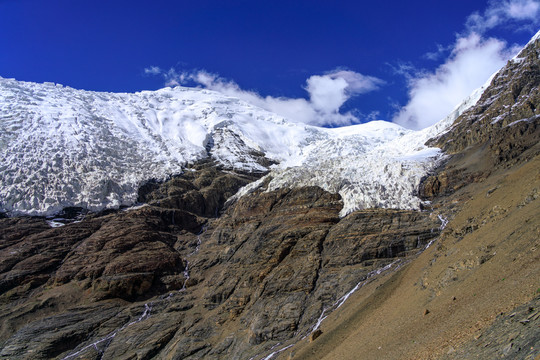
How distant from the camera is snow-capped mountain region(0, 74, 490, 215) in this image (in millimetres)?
78500

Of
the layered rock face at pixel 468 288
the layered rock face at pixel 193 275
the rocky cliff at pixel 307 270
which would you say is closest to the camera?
the layered rock face at pixel 468 288

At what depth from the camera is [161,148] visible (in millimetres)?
122875

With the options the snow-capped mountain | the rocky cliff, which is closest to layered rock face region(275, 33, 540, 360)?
the rocky cliff

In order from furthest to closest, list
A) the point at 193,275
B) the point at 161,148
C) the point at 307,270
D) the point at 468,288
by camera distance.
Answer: the point at 161,148 → the point at 193,275 → the point at 307,270 → the point at 468,288

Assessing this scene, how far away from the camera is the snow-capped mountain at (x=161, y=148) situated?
258 ft

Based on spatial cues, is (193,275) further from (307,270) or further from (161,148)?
(161,148)

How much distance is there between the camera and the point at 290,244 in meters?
61.7

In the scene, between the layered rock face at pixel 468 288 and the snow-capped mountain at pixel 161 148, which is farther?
the snow-capped mountain at pixel 161 148

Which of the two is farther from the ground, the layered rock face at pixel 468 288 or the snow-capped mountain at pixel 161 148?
the snow-capped mountain at pixel 161 148

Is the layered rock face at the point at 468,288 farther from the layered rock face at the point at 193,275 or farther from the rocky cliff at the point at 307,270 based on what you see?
the layered rock face at the point at 193,275

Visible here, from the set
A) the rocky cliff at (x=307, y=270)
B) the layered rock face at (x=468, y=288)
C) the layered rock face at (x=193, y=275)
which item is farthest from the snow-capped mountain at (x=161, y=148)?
the layered rock face at (x=468, y=288)

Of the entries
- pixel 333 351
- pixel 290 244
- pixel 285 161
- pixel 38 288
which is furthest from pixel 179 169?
pixel 333 351

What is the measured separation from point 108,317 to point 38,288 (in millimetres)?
16993

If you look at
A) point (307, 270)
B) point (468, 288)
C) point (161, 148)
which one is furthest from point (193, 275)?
point (161, 148)
